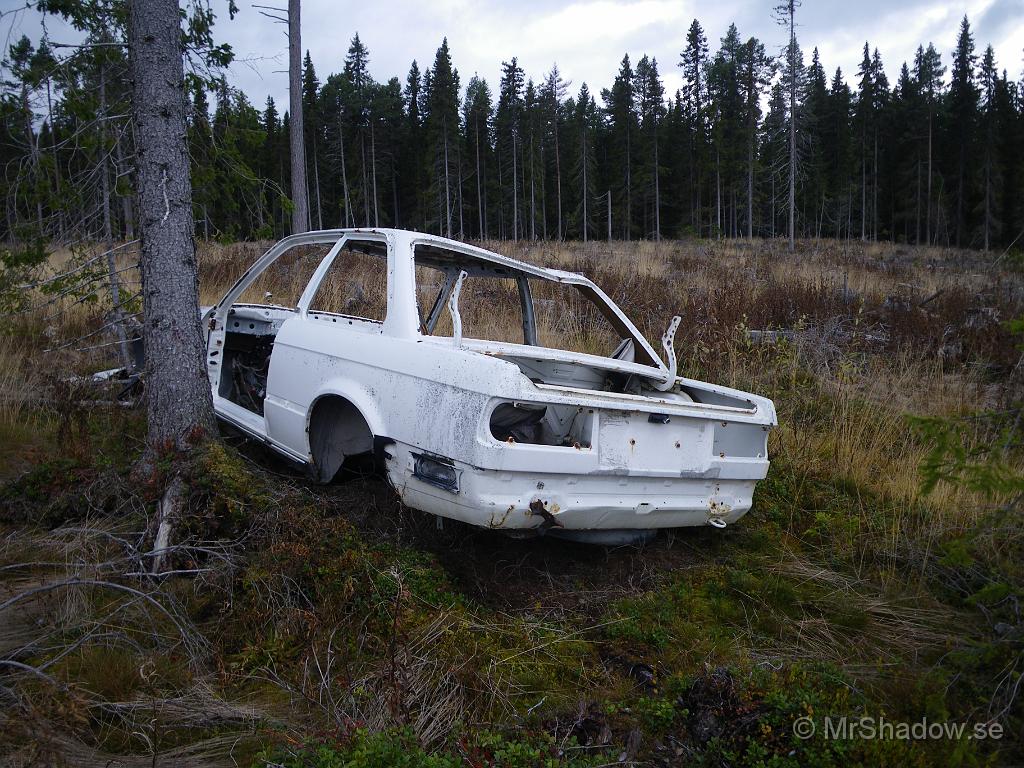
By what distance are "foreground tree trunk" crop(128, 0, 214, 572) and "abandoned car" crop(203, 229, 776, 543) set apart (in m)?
0.53

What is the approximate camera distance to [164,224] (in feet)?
12.7

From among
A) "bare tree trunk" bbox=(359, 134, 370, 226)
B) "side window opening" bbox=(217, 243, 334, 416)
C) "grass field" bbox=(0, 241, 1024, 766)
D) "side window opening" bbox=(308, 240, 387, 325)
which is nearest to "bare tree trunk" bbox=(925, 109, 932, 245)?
"bare tree trunk" bbox=(359, 134, 370, 226)

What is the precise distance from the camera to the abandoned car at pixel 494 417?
2.82m

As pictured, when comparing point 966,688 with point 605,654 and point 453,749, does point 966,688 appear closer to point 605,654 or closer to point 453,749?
point 605,654

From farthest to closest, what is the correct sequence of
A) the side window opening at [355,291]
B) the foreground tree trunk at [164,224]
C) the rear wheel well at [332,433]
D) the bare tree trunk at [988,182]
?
Answer: the bare tree trunk at [988,182] → the side window opening at [355,291] → the foreground tree trunk at [164,224] → the rear wheel well at [332,433]

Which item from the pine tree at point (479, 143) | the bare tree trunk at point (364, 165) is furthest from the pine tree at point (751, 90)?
the bare tree trunk at point (364, 165)

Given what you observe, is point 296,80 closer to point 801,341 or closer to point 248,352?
point 248,352

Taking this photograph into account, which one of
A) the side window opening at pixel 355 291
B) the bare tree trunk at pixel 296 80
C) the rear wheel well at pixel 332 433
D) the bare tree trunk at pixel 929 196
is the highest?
the bare tree trunk at pixel 929 196

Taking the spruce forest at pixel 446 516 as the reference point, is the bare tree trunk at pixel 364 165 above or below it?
above

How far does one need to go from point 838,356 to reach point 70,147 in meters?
7.39

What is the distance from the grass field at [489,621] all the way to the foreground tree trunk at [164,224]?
0.47 m

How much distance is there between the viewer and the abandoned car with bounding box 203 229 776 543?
282 centimetres

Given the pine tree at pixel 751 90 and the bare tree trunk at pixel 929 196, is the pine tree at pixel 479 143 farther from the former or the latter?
the bare tree trunk at pixel 929 196

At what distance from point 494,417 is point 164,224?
7.76ft
